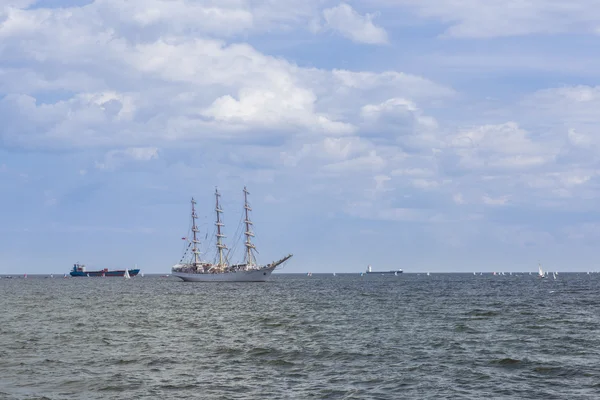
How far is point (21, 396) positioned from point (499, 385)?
814 inches

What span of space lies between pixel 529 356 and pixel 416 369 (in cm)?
829

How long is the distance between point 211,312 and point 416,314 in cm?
2229

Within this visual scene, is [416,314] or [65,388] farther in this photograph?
[416,314]

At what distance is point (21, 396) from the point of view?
27.6 m

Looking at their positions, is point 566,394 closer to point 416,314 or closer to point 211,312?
→ point 416,314

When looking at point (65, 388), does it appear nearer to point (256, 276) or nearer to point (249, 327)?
point (249, 327)

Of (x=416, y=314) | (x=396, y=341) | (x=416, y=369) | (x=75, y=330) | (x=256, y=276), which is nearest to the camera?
(x=416, y=369)

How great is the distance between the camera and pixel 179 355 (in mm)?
39438

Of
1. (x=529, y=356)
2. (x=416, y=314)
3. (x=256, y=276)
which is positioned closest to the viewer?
(x=529, y=356)

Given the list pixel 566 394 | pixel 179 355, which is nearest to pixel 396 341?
pixel 179 355

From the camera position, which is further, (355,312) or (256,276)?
(256,276)

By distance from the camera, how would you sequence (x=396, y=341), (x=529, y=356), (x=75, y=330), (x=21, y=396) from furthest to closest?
(x=75, y=330) → (x=396, y=341) → (x=529, y=356) → (x=21, y=396)

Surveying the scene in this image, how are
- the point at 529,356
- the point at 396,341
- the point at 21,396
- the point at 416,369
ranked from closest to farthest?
the point at 21,396
the point at 416,369
the point at 529,356
the point at 396,341

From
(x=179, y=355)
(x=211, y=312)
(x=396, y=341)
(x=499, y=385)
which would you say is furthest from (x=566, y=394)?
(x=211, y=312)
